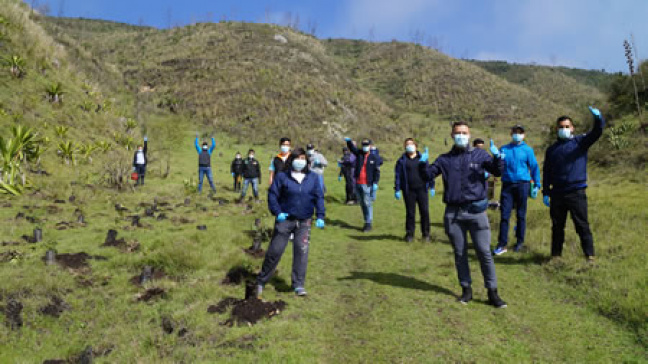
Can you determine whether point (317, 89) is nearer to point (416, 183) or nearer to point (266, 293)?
point (416, 183)

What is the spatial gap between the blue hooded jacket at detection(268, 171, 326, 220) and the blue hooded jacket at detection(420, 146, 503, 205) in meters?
1.82

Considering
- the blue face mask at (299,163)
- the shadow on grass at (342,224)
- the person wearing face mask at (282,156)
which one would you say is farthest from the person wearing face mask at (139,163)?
the blue face mask at (299,163)

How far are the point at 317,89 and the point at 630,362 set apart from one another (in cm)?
5042

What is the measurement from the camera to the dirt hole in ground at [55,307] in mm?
5195

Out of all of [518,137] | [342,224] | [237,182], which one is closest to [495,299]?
[518,137]

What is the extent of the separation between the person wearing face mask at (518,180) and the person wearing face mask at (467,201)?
2702 millimetres

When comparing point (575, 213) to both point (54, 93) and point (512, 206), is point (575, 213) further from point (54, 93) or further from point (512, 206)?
point (54, 93)

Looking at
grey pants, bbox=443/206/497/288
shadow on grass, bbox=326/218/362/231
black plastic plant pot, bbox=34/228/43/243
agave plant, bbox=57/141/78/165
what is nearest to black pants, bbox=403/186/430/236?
shadow on grass, bbox=326/218/362/231

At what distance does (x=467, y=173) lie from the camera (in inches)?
205

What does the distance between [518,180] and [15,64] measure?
24925 mm

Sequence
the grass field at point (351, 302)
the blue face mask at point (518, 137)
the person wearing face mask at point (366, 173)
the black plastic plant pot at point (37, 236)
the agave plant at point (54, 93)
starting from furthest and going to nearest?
the agave plant at point (54, 93) → the person wearing face mask at point (366, 173) → the black plastic plant pot at point (37, 236) → the blue face mask at point (518, 137) → the grass field at point (351, 302)

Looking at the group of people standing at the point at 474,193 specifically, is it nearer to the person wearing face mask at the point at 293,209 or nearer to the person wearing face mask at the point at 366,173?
the person wearing face mask at the point at 293,209

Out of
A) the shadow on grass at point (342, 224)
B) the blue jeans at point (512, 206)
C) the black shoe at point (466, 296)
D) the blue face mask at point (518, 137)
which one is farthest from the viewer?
the shadow on grass at point (342, 224)

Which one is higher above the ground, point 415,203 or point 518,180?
point 518,180
